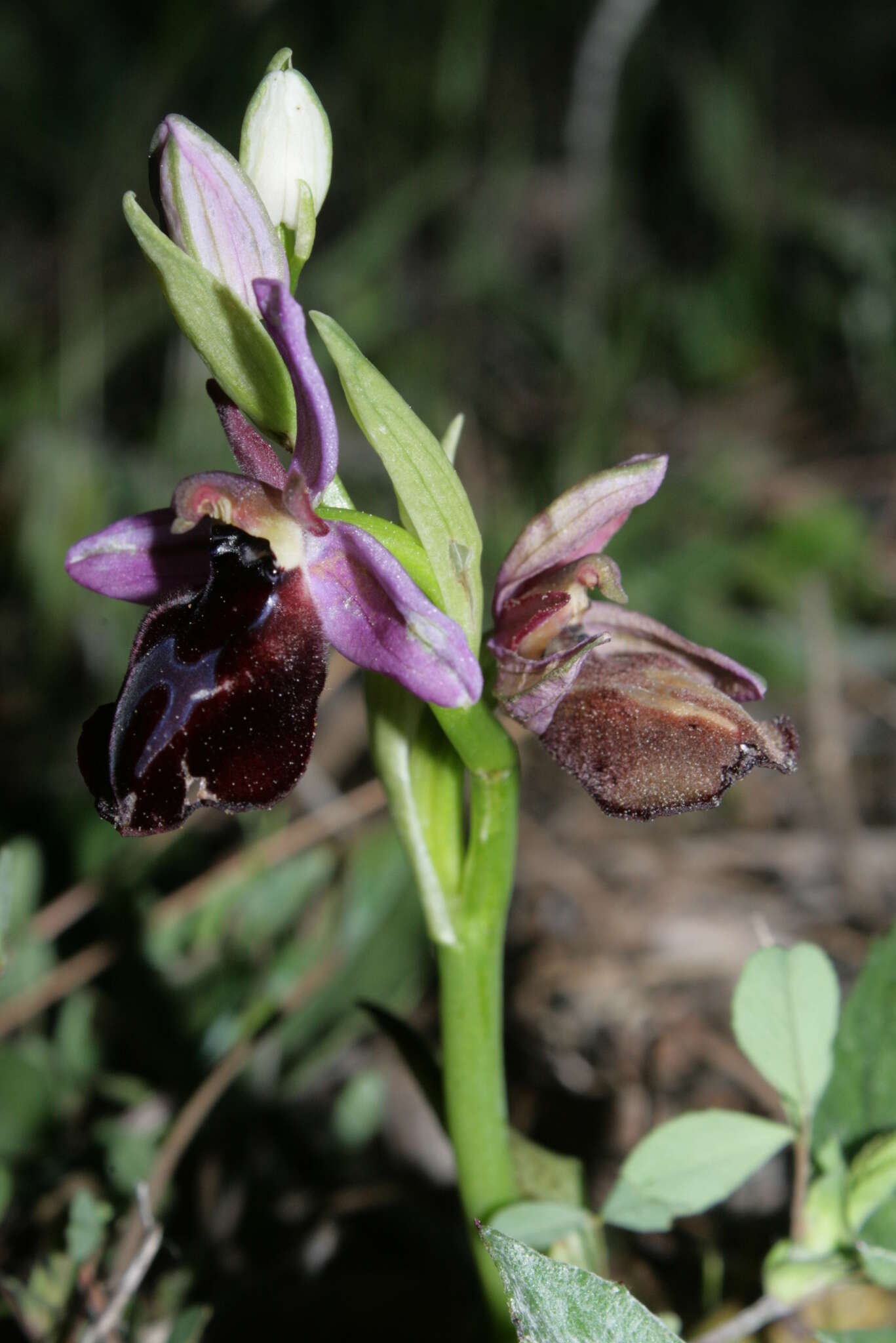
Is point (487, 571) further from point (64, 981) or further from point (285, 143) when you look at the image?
point (285, 143)

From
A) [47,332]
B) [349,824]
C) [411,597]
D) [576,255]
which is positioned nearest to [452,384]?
[576,255]

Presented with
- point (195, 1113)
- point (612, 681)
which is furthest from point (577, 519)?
point (195, 1113)

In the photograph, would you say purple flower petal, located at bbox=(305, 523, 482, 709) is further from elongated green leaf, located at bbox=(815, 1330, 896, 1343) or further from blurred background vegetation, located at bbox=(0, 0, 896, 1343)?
elongated green leaf, located at bbox=(815, 1330, 896, 1343)

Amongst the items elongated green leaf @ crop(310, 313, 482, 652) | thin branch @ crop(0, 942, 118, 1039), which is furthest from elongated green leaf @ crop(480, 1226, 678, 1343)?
thin branch @ crop(0, 942, 118, 1039)

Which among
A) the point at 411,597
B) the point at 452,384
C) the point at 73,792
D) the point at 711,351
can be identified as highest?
the point at 411,597

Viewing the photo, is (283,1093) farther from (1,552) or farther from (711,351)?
(711,351)

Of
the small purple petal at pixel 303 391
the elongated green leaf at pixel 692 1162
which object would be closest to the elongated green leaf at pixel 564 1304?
the elongated green leaf at pixel 692 1162
